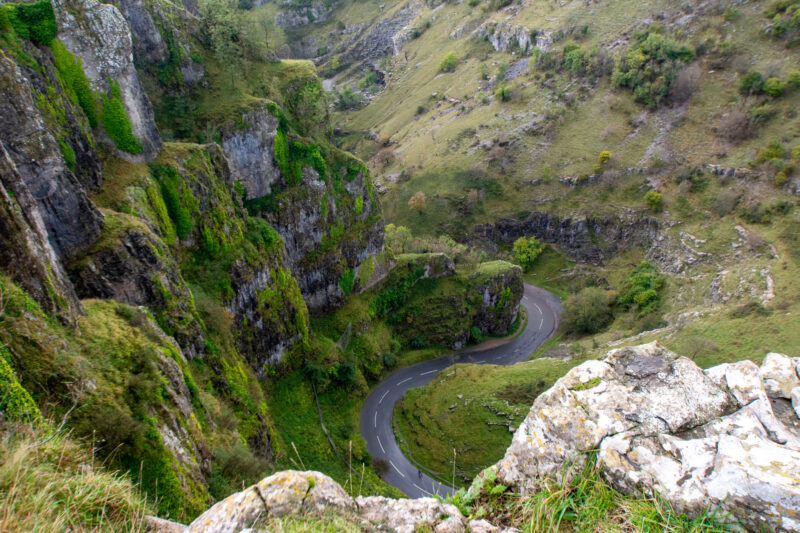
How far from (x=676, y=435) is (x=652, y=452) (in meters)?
0.77

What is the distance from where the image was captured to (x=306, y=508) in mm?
6602

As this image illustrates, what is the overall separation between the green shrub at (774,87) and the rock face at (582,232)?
30.3 metres

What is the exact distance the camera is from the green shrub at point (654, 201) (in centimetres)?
7019

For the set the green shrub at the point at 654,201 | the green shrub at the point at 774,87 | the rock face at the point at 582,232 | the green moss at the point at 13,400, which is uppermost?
the green moss at the point at 13,400


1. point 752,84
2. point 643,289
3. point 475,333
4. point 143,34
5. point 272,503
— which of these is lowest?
point 643,289

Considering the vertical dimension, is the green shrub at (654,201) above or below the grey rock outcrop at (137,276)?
below

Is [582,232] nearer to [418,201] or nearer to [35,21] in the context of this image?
[418,201]

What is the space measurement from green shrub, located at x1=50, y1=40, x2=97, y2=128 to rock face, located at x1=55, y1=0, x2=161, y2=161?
36 centimetres

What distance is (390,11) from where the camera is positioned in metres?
160

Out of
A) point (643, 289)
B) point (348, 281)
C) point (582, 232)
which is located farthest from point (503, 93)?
point (348, 281)

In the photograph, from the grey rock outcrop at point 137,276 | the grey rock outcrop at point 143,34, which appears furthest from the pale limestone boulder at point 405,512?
the grey rock outcrop at point 143,34

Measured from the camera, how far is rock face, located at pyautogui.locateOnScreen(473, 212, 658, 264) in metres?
72.1

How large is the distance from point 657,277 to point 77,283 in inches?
2799

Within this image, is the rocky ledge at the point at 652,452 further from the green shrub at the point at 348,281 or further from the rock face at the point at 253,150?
the green shrub at the point at 348,281
